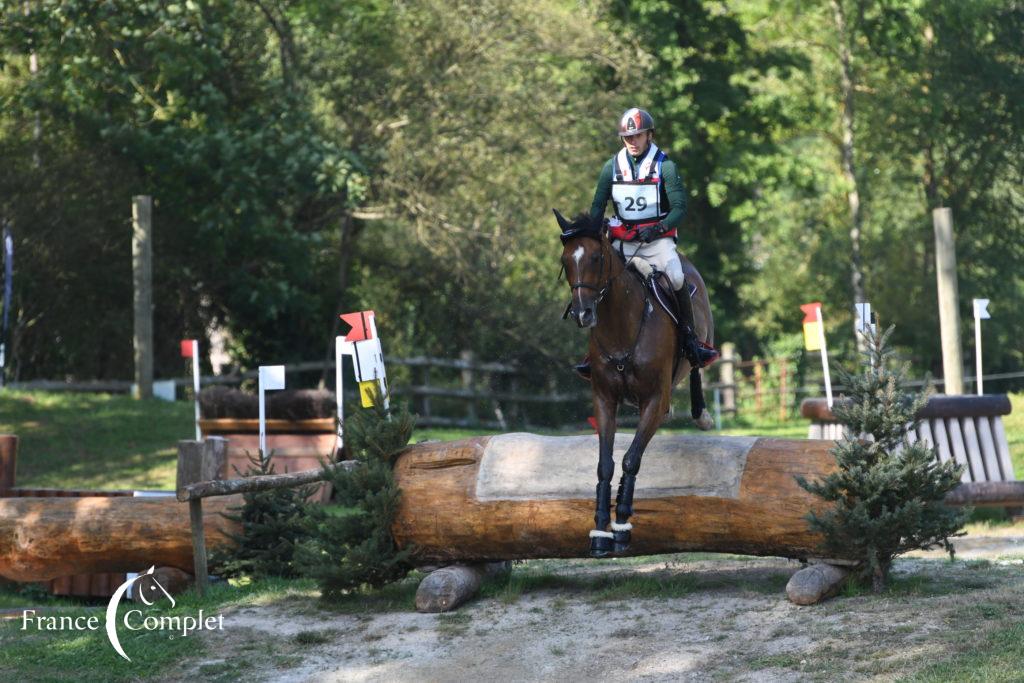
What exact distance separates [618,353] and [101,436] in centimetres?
1147

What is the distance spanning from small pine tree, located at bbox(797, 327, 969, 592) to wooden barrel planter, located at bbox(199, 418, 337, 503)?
8144mm

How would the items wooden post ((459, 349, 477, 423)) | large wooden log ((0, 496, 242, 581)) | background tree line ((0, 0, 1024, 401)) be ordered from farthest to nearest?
wooden post ((459, 349, 477, 423)) → background tree line ((0, 0, 1024, 401)) → large wooden log ((0, 496, 242, 581))

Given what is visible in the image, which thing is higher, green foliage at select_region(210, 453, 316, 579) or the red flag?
the red flag

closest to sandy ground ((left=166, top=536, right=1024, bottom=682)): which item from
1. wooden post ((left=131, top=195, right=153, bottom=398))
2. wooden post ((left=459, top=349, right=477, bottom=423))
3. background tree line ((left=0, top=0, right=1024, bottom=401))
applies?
background tree line ((left=0, top=0, right=1024, bottom=401))

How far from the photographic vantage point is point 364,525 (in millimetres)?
9625

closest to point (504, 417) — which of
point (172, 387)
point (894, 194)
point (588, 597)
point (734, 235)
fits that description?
point (172, 387)

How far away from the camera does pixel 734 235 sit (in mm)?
30703

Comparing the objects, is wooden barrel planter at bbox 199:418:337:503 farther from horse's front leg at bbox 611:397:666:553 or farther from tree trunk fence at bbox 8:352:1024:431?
horse's front leg at bbox 611:397:666:553

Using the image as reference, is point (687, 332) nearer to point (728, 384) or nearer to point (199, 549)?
point (199, 549)

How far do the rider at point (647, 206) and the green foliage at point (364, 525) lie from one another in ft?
5.07

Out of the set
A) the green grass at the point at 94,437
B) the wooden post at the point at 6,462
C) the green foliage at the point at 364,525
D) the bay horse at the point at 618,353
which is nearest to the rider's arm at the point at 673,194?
the bay horse at the point at 618,353

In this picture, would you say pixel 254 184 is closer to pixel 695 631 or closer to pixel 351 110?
pixel 351 110

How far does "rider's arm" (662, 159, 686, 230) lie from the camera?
9.08 m

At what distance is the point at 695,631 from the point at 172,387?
1494cm
